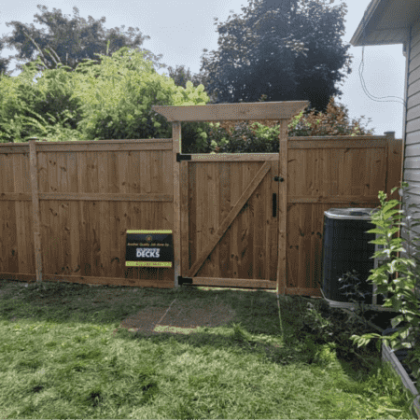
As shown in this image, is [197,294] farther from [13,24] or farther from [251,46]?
[13,24]

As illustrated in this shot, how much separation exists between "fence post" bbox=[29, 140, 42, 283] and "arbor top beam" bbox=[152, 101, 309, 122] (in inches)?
80.4

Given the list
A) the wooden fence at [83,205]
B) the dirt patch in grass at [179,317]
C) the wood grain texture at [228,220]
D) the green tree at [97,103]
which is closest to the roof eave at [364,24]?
the wood grain texture at [228,220]

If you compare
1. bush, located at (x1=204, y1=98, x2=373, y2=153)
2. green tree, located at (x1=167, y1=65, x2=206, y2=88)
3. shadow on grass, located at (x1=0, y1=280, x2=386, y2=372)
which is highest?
green tree, located at (x1=167, y1=65, x2=206, y2=88)

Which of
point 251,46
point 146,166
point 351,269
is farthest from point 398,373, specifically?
point 251,46

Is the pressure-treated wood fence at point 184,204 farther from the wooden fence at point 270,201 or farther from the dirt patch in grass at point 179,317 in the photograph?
the dirt patch in grass at point 179,317

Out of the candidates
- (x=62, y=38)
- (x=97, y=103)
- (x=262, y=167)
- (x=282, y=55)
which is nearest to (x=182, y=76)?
(x=282, y=55)

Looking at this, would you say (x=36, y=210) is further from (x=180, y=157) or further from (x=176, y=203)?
(x=180, y=157)

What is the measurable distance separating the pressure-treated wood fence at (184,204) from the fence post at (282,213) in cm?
1

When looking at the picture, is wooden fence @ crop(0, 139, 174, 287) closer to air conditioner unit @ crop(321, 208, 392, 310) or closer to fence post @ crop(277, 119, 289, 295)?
fence post @ crop(277, 119, 289, 295)

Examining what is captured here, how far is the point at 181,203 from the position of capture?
16.8 feet

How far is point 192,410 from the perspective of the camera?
8.19 feet

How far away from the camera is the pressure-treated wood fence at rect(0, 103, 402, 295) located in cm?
468

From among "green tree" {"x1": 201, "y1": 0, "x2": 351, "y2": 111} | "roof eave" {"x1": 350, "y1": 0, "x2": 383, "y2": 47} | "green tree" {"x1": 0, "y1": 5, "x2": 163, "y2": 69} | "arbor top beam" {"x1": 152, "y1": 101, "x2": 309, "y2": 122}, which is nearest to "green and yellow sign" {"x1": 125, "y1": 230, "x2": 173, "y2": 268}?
A: "arbor top beam" {"x1": 152, "y1": 101, "x2": 309, "y2": 122}

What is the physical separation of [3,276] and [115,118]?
3235 millimetres
